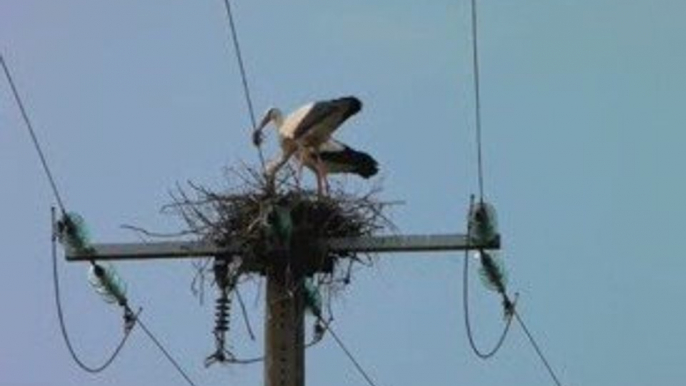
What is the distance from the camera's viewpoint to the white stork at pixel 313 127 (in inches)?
551

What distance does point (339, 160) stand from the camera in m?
14.8

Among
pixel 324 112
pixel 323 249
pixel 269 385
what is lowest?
pixel 269 385

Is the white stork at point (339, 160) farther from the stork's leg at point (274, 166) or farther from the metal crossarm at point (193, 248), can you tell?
the metal crossarm at point (193, 248)

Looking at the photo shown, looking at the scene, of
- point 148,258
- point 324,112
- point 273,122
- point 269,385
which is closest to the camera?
point 269,385

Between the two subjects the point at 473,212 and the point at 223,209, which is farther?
the point at 223,209

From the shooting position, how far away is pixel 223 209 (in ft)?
41.0

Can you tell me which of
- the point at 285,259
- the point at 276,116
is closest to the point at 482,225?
the point at 285,259

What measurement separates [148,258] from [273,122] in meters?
4.07

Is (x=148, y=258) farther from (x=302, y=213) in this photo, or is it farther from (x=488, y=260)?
(x=488, y=260)

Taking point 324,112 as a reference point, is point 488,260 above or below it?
below

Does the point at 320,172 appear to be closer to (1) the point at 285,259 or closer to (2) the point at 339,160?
(2) the point at 339,160

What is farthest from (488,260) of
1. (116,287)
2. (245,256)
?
(116,287)

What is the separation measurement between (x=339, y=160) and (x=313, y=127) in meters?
0.47

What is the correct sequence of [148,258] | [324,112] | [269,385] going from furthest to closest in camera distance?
[324,112] < [148,258] < [269,385]
